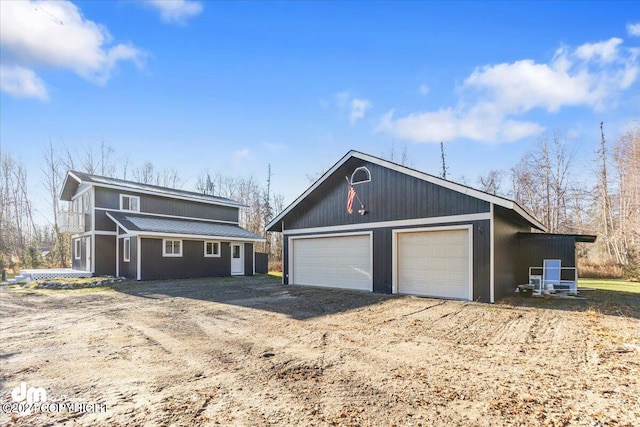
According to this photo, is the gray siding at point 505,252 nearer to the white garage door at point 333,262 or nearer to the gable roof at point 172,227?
the white garage door at point 333,262

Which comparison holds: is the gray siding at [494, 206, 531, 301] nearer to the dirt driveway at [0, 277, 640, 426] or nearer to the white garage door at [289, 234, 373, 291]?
the dirt driveway at [0, 277, 640, 426]

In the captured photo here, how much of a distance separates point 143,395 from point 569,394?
4.52 meters

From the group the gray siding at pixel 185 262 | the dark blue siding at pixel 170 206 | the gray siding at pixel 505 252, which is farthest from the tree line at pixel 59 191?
the gray siding at pixel 505 252

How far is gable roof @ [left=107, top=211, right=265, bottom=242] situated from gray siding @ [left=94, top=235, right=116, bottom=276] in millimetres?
1455

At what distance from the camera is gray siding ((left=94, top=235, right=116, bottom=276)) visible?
1892 centimetres

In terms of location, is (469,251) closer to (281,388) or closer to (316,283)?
(316,283)

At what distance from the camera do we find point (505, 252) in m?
11.3

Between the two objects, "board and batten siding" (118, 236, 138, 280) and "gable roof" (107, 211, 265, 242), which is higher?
"gable roof" (107, 211, 265, 242)

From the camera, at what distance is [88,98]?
44.7 feet

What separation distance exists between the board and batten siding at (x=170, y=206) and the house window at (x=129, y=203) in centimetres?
17

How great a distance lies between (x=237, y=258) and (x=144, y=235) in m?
6.25

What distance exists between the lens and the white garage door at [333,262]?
42.5 feet

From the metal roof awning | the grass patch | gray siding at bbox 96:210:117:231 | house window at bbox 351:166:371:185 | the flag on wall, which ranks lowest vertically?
the grass patch

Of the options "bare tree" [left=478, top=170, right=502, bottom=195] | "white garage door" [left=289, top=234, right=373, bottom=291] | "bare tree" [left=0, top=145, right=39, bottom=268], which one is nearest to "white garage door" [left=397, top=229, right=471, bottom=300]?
"white garage door" [left=289, top=234, right=373, bottom=291]
